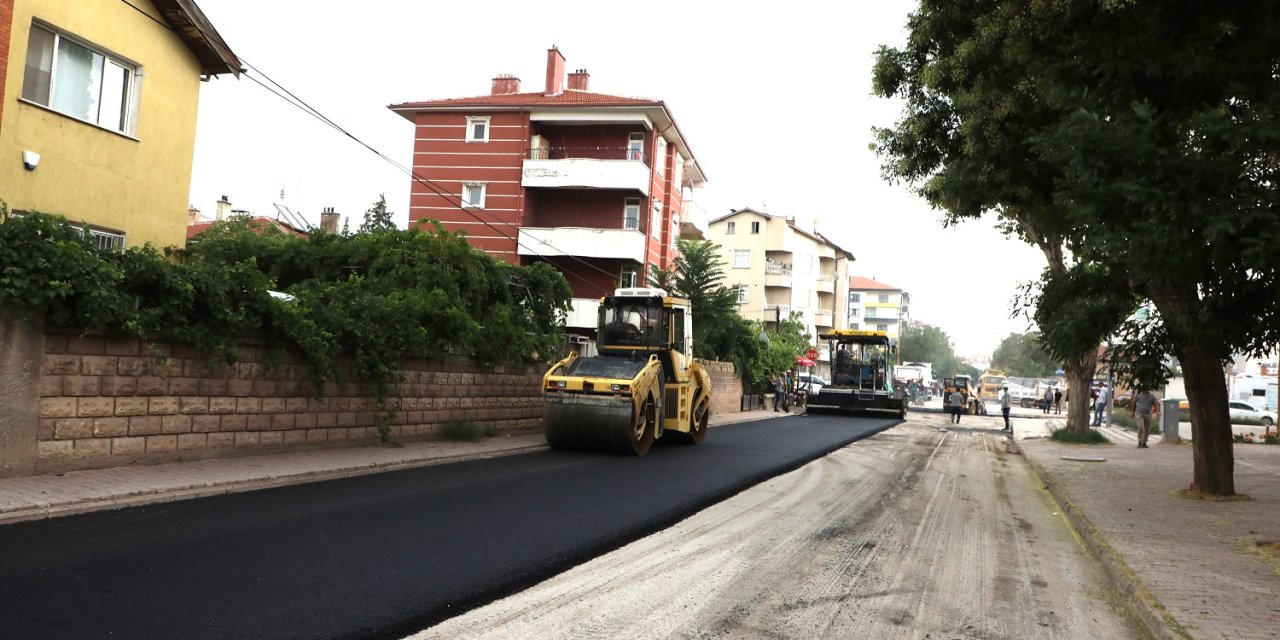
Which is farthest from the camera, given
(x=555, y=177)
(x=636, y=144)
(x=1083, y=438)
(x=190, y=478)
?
(x=636, y=144)

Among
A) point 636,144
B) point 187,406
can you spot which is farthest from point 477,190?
point 187,406

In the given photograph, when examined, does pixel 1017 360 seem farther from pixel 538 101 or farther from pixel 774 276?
pixel 538 101

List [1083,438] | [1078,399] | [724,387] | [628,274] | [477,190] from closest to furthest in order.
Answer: [1083,438]
[1078,399]
[724,387]
[628,274]
[477,190]

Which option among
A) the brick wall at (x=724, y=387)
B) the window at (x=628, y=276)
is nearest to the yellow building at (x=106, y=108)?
the brick wall at (x=724, y=387)

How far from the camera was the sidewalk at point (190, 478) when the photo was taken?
739 centimetres

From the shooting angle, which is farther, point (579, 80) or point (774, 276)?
point (774, 276)

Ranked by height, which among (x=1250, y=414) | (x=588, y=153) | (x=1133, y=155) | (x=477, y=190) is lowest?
(x=1250, y=414)

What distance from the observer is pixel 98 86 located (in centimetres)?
1330

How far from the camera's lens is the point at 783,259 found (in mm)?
70500

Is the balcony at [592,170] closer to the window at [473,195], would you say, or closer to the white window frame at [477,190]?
the white window frame at [477,190]

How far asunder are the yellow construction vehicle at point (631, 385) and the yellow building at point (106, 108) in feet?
23.0

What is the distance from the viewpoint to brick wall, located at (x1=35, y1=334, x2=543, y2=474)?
28.2 feet

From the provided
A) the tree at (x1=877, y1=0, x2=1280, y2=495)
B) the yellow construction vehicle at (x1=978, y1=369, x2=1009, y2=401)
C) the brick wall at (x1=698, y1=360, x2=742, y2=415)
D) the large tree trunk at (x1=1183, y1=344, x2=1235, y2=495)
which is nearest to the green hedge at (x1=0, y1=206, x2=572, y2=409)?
the tree at (x1=877, y1=0, x2=1280, y2=495)

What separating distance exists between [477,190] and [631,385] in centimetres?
2184
